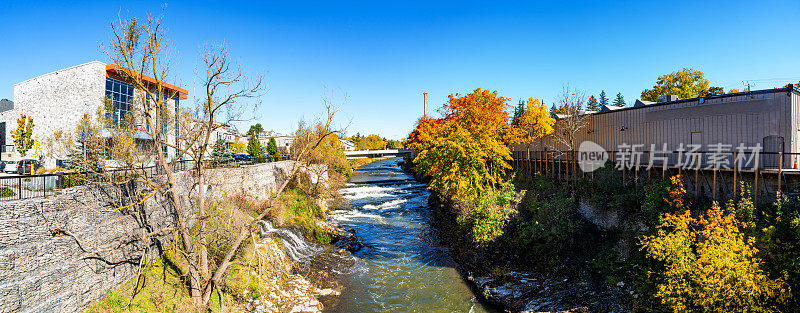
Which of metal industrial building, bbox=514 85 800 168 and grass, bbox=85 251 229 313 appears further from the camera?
metal industrial building, bbox=514 85 800 168

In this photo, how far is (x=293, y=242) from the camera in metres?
18.1

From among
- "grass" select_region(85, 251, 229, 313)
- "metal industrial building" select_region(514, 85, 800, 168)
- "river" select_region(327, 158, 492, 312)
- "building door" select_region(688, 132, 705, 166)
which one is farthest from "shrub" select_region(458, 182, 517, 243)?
"grass" select_region(85, 251, 229, 313)

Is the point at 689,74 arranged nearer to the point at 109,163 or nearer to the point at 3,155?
the point at 109,163

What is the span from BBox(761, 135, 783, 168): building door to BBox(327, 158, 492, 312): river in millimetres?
12595

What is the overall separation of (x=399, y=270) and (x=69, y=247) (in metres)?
11.6

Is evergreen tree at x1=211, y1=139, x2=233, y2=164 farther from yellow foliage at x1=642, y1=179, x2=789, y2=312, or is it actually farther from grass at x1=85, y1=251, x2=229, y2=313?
yellow foliage at x1=642, y1=179, x2=789, y2=312

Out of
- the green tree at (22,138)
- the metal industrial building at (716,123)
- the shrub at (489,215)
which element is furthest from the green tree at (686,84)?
the green tree at (22,138)

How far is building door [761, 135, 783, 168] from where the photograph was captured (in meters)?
13.9

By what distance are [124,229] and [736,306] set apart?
17884 millimetres

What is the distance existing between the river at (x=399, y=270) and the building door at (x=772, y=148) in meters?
12.6

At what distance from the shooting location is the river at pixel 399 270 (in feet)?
43.9

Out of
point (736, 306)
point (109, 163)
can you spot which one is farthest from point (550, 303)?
point (109, 163)

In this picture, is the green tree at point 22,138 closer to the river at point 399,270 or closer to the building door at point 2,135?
the building door at point 2,135

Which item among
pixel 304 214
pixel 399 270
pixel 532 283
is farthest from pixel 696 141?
pixel 304 214
